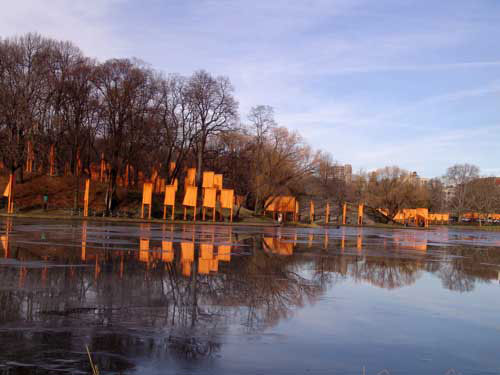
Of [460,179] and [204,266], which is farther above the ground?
[460,179]

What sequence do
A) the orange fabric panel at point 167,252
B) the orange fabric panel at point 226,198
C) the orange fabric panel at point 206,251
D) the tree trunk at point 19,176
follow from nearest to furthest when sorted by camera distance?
the orange fabric panel at point 167,252 < the orange fabric panel at point 206,251 < the orange fabric panel at point 226,198 < the tree trunk at point 19,176

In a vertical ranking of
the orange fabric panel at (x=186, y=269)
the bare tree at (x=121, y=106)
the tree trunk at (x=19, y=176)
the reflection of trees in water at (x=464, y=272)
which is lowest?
the reflection of trees in water at (x=464, y=272)

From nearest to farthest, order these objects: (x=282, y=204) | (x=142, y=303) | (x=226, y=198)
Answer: (x=142, y=303) → (x=226, y=198) → (x=282, y=204)

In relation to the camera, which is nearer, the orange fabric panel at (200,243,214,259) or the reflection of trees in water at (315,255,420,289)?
the reflection of trees in water at (315,255,420,289)

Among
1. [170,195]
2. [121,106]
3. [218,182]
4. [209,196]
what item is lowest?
[170,195]

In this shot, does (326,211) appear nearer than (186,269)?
No

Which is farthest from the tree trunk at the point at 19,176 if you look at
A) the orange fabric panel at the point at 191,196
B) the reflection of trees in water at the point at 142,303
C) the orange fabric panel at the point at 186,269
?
the orange fabric panel at the point at 186,269

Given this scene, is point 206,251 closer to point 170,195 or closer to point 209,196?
point 170,195

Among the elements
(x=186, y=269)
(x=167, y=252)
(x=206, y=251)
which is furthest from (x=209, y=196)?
(x=186, y=269)

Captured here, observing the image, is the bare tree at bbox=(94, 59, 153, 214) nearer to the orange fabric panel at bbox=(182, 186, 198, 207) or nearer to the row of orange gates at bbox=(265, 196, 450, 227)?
the orange fabric panel at bbox=(182, 186, 198, 207)

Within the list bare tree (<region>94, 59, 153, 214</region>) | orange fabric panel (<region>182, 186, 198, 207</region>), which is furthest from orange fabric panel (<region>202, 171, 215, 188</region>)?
bare tree (<region>94, 59, 153, 214</region>)

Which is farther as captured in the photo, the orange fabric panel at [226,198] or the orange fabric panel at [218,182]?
the orange fabric panel at [218,182]

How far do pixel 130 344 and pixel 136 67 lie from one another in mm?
46545

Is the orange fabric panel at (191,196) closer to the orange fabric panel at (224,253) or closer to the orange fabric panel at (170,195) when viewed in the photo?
the orange fabric panel at (170,195)
